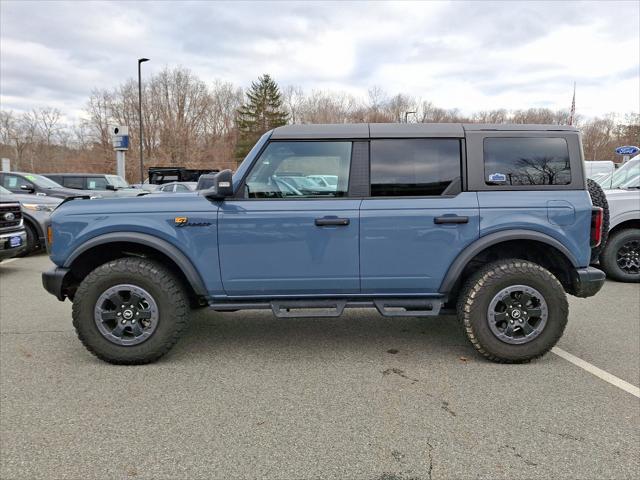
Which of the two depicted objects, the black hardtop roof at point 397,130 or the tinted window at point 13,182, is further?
the tinted window at point 13,182

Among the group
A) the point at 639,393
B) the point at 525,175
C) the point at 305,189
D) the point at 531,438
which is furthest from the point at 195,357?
the point at 639,393

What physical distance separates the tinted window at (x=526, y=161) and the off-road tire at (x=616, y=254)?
407 cm

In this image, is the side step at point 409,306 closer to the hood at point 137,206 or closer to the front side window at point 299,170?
the front side window at point 299,170

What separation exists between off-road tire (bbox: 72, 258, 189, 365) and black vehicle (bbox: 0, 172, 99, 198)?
8.83m

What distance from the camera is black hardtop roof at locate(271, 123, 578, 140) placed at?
11.6 feet

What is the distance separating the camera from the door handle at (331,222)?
134 inches

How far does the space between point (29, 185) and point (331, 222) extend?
1149 centimetres

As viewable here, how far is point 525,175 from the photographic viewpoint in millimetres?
3523

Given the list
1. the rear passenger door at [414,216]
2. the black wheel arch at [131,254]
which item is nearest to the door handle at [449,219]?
the rear passenger door at [414,216]

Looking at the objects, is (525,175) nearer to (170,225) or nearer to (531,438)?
(531,438)

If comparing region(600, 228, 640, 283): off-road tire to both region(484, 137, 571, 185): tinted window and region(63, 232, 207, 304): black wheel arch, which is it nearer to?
region(484, 137, 571, 185): tinted window

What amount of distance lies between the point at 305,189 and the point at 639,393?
292 cm

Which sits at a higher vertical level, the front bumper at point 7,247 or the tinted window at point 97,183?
the tinted window at point 97,183

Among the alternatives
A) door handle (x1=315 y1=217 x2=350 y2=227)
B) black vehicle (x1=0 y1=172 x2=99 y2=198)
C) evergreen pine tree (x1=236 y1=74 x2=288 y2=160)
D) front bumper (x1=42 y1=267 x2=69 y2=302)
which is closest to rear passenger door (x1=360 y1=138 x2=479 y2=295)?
door handle (x1=315 y1=217 x2=350 y2=227)
